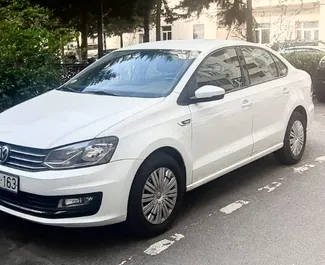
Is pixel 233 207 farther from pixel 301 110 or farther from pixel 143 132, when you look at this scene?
pixel 301 110

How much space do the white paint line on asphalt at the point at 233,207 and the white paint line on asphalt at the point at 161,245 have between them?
70 centimetres

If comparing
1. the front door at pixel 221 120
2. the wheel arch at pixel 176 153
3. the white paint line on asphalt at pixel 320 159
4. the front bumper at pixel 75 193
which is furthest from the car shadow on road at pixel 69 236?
the white paint line on asphalt at pixel 320 159

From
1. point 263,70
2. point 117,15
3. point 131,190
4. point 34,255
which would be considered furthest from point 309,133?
point 117,15

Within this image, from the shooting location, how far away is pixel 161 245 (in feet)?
12.5

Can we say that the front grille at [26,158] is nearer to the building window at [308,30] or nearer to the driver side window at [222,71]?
the driver side window at [222,71]

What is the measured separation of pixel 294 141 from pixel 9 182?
11.7ft

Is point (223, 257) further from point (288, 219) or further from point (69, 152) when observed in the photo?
point (69, 152)

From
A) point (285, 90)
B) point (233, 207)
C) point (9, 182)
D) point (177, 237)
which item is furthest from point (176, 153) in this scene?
point (285, 90)

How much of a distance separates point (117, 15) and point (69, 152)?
41.8 ft

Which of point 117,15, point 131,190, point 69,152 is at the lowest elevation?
point 131,190

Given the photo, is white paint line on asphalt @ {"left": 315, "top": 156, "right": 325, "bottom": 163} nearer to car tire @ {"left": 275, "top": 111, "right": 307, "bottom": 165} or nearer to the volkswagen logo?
car tire @ {"left": 275, "top": 111, "right": 307, "bottom": 165}

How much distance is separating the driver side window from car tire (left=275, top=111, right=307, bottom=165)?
1.12 metres

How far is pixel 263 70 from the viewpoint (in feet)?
18.1

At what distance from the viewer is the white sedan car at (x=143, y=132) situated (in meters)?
3.53
